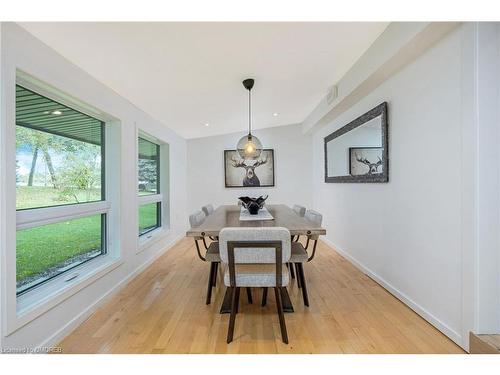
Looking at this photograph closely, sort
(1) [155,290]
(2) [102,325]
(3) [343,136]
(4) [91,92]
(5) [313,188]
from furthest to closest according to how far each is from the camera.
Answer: (5) [313,188]
(3) [343,136]
(1) [155,290]
(4) [91,92]
(2) [102,325]

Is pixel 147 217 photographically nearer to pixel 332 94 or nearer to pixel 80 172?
pixel 80 172

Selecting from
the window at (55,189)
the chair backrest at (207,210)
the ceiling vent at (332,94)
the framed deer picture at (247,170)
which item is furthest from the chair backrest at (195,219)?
the framed deer picture at (247,170)

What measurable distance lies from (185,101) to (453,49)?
2.83 meters

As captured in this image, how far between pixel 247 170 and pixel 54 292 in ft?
14.0

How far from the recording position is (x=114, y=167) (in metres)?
2.84

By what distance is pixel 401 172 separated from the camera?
2477 mm

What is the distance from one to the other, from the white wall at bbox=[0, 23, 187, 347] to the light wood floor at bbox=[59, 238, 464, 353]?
0.53ft

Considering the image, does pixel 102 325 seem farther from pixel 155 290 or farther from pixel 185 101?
pixel 185 101

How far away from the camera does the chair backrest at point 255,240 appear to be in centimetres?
178

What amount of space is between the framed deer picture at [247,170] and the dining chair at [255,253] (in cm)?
397

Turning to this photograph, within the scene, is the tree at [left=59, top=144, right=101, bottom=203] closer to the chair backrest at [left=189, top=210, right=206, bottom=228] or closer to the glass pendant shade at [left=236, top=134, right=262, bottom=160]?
the chair backrest at [left=189, top=210, right=206, bottom=228]

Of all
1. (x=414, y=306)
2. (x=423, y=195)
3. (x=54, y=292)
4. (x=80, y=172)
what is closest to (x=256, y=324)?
(x=414, y=306)

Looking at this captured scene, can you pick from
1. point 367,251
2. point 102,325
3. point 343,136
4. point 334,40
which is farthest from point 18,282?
point 343,136

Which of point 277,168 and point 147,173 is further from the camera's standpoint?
point 277,168
